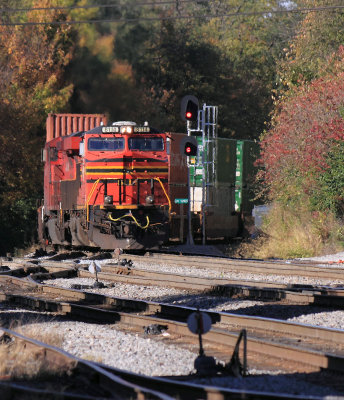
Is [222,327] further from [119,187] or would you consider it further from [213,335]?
[119,187]

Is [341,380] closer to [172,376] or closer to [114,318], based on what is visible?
[172,376]

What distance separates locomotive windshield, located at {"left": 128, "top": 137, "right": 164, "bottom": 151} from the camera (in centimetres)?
2054

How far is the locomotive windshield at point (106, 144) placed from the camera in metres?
20.2

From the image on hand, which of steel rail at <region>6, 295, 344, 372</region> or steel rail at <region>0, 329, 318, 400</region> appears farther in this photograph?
steel rail at <region>6, 295, 344, 372</region>

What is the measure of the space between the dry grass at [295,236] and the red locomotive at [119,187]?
351 centimetres

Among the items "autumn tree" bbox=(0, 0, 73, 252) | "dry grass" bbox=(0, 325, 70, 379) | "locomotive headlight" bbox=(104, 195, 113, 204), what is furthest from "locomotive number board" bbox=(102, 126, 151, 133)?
"autumn tree" bbox=(0, 0, 73, 252)

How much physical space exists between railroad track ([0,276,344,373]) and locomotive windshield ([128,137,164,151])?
7666mm

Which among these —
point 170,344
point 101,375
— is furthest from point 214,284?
point 101,375

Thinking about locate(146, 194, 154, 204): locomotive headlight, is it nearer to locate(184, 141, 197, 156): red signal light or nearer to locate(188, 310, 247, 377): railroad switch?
locate(184, 141, 197, 156): red signal light

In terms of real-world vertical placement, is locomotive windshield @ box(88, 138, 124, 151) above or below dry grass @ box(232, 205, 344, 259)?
above

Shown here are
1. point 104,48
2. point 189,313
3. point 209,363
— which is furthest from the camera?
point 104,48

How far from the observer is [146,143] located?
816 inches

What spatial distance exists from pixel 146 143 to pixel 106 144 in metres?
1.11

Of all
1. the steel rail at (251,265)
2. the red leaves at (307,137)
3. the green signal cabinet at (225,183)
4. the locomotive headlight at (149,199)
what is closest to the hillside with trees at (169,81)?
the red leaves at (307,137)
